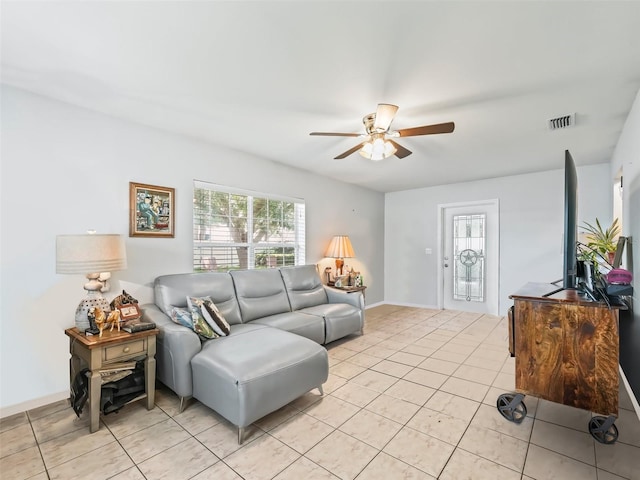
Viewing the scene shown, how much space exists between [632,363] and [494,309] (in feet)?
9.68

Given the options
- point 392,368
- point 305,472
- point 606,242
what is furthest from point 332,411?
point 606,242

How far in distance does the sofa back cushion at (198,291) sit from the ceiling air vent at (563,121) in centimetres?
348

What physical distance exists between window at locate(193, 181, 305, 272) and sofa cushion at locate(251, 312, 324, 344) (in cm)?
89

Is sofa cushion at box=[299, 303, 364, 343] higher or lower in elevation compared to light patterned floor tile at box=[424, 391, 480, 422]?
higher

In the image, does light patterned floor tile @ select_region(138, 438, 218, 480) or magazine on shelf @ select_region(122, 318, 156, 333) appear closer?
light patterned floor tile @ select_region(138, 438, 218, 480)

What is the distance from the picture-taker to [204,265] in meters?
3.46

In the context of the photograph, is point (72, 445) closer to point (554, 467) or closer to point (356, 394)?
point (356, 394)

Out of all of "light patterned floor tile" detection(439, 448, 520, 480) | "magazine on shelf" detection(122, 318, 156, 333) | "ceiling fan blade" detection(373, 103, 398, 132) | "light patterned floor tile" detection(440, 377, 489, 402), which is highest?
"ceiling fan blade" detection(373, 103, 398, 132)

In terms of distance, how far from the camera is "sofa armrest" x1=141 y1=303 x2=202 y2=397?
2.21 meters

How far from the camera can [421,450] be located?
1814mm

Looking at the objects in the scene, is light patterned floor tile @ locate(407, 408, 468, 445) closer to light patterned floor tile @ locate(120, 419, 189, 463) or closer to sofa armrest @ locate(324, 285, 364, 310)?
light patterned floor tile @ locate(120, 419, 189, 463)

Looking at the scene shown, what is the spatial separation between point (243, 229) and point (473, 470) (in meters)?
3.17

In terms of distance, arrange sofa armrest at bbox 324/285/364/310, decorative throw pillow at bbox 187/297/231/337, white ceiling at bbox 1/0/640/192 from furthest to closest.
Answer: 1. sofa armrest at bbox 324/285/364/310
2. decorative throw pillow at bbox 187/297/231/337
3. white ceiling at bbox 1/0/640/192

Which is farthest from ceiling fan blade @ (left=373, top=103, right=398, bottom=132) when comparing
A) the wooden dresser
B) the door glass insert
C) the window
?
the door glass insert
